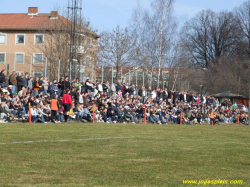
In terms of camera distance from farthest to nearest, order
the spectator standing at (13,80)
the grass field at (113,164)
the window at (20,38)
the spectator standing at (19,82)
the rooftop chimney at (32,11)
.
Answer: the rooftop chimney at (32,11)
the window at (20,38)
the spectator standing at (13,80)
the spectator standing at (19,82)
the grass field at (113,164)

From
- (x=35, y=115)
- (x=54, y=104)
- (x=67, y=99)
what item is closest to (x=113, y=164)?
(x=54, y=104)

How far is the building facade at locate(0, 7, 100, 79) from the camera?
39.0 metres

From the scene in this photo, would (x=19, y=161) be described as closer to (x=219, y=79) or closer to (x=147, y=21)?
(x=147, y=21)

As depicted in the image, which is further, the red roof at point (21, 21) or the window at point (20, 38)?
the window at point (20, 38)

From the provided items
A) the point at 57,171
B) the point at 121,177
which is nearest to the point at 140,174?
the point at 121,177

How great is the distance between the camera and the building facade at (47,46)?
38984 millimetres

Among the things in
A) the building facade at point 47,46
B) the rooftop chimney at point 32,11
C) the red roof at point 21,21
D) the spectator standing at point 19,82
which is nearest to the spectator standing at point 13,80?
the spectator standing at point 19,82

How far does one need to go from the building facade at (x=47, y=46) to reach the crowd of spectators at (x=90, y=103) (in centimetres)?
451

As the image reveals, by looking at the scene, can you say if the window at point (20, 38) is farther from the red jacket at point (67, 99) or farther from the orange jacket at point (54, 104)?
the orange jacket at point (54, 104)

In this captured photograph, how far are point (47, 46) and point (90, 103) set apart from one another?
26854 millimetres

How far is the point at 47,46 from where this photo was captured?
58.7 meters

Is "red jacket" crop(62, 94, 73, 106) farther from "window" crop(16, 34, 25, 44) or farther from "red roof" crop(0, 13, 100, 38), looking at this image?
"window" crop(16, 34, 25, 44)

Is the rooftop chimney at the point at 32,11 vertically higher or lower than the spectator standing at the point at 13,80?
higher

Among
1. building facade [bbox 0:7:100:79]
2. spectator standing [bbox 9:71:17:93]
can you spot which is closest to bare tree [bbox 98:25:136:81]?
building facade [bbox 0:7:100:79]
